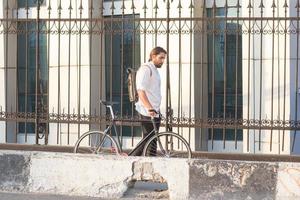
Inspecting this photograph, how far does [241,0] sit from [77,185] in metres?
6.83

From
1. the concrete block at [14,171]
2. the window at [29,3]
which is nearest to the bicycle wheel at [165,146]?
the concrete block at [14,171]

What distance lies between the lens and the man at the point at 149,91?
8961mm

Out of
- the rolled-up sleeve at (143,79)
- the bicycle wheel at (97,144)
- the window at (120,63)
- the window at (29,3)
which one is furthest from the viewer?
the window at (29,3)

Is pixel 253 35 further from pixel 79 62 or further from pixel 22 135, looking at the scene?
pixel 22 135

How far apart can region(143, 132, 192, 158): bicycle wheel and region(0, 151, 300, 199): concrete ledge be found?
1.09 meters

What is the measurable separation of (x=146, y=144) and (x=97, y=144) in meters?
0.87

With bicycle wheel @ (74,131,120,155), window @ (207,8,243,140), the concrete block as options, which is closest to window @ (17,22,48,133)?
window @ (207,8,243,140)

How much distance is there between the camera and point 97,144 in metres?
9.44

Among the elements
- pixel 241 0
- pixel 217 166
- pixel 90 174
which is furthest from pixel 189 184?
pixel 241 0

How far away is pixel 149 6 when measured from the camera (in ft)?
45.1

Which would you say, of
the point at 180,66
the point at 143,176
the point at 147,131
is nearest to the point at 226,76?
the point at 180,66

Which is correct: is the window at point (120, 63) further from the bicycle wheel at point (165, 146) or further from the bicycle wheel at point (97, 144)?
the bicycle wheel at point (165, 146)

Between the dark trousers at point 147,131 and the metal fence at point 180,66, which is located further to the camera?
the metal fence at point 180,66

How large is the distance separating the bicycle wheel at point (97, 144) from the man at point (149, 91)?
46cm
